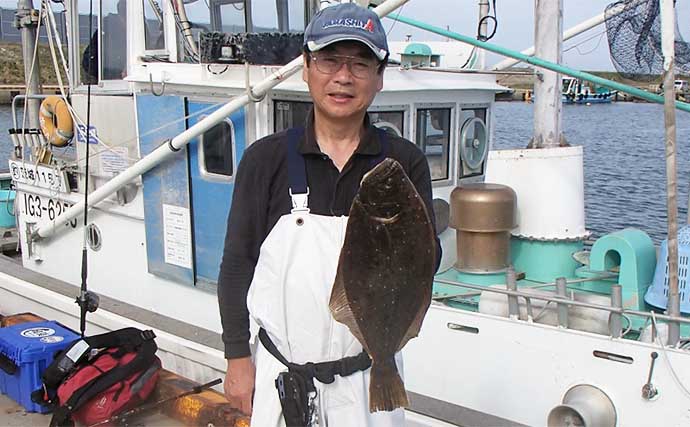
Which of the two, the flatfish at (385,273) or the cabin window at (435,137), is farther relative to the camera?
the cabin window at (435,137)

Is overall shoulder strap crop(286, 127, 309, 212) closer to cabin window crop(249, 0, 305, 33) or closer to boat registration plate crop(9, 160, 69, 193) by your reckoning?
cabin window crop(249, 0, 305, 33)

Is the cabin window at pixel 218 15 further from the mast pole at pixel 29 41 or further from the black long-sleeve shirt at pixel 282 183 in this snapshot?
the black long-sleeve shirt at pixel 282 183

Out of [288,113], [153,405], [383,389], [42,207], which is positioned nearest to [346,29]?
[383,389]

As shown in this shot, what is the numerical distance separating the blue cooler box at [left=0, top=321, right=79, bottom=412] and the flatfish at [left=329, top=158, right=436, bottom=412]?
3220 mm

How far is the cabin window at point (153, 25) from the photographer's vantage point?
5.61 m

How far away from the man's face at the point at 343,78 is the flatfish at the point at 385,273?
299mm

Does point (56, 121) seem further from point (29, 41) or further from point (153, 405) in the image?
point (153, 405)

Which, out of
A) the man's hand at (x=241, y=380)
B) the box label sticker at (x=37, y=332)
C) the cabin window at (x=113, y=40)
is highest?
the cabin window at (x=113, y=40)

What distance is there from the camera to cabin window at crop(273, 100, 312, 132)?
15.7 feet

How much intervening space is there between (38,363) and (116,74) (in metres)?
2.67

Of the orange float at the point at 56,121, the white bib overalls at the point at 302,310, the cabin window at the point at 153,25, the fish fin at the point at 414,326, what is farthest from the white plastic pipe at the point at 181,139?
the fish fin at the point at 414,326

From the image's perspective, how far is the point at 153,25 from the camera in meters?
5.62

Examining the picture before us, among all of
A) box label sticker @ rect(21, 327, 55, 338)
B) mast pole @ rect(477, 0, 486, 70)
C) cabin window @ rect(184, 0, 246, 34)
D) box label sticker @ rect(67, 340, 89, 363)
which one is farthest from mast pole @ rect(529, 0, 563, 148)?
box label sticker @ rect(21, 327, 55, 338)

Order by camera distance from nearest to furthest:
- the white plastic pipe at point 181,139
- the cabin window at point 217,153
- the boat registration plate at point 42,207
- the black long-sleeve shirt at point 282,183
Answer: the black long-sleeve shirt at point 282,183
the white plastic pipe at point 181,139
the cabin window at point 217,153
the boat registration plate at point 42,207
